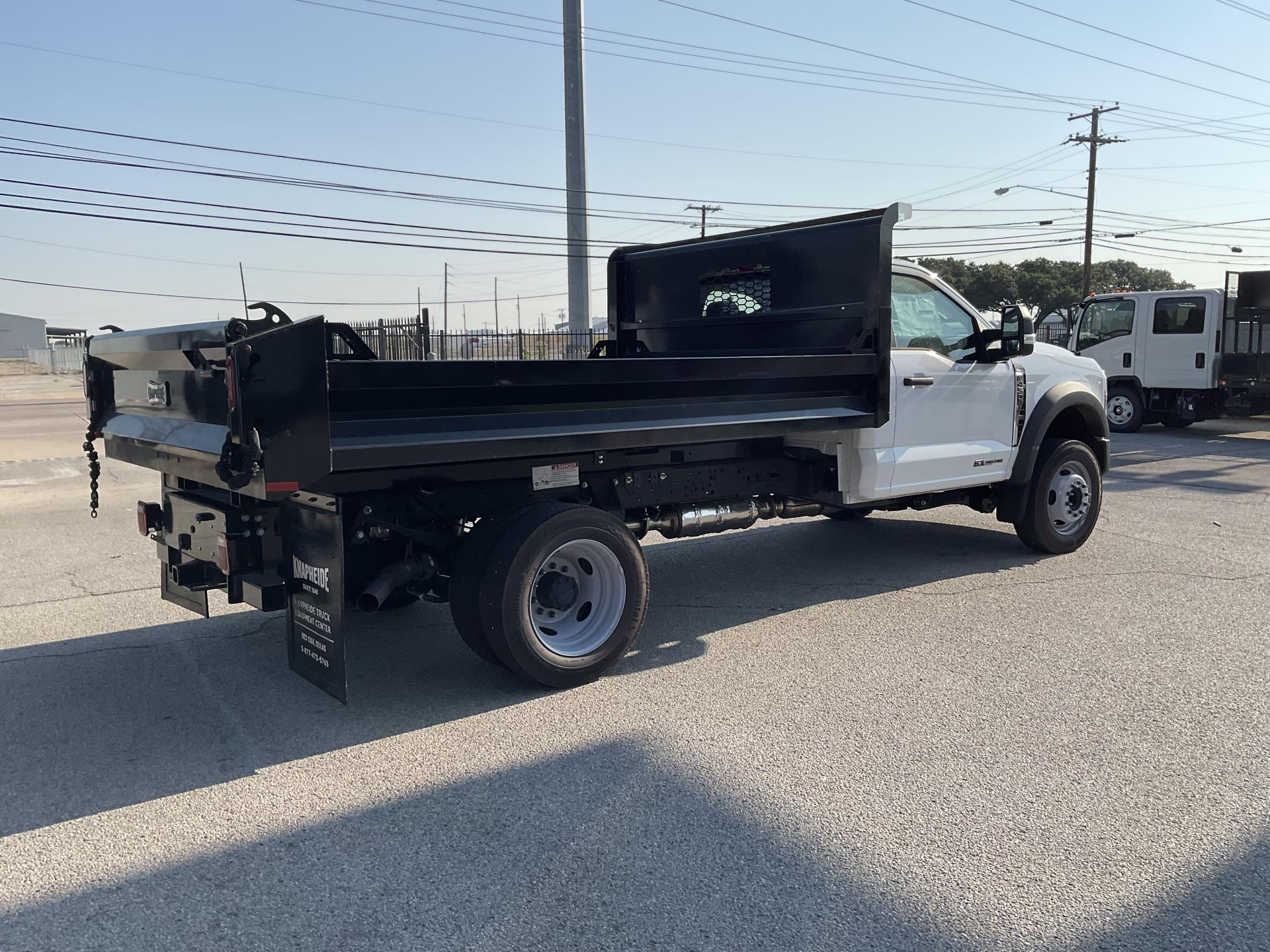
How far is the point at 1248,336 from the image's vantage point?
17.3m

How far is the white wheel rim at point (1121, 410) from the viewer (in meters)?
18.3

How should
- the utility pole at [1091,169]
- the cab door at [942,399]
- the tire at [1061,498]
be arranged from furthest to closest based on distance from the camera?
1. the utility pole at [1091,169]
2. the tire at [1061,498]
3. the cab door at [942,399]

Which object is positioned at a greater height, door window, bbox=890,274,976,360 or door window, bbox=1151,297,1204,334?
door window, bbox=1151,297,1204,334

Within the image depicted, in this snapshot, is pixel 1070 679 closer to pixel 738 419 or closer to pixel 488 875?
pixel 738 419

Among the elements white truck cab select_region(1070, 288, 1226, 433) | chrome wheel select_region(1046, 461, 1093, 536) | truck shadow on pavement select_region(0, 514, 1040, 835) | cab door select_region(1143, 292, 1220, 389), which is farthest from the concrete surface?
cab door select_region(1143, 292, 1220, 389)

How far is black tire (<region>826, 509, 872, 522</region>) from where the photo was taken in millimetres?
7926

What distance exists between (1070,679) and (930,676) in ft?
2.28

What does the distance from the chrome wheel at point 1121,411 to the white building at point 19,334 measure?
3952 inches

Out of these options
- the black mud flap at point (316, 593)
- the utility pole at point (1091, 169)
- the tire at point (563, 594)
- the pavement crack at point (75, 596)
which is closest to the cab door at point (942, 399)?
the tire at point (563, 594)

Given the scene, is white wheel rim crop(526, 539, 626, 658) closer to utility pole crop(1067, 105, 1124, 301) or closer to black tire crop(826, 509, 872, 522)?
black tire crop(826, 509, 872, 522)

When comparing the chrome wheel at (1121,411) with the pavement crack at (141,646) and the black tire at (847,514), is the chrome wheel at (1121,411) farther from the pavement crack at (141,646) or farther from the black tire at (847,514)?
the pavement crack at (141,646)

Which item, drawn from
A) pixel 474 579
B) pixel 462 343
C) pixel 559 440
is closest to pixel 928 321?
pixel 559 440

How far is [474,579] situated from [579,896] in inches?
69.7

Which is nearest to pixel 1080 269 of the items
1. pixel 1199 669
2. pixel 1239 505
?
pixel 1239 505
